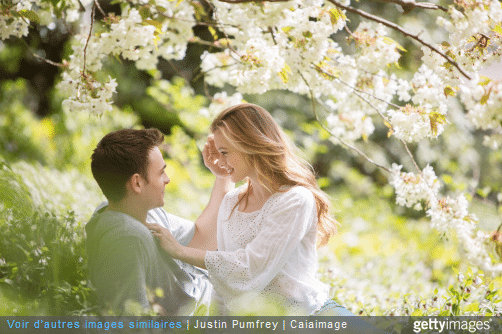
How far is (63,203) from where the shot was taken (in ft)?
11.4

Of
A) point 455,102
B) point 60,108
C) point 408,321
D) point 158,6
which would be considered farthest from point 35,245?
point 455,102

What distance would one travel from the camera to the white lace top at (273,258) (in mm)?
1734

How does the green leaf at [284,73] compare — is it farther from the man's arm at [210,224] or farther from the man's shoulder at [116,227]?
the man's shoulder at [116,227]

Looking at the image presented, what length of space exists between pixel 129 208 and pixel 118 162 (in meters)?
Result: 0.18

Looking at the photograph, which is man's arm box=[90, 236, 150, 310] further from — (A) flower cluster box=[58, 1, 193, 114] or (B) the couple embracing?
(A) flower cluster box=[58, 1, 193, 114]

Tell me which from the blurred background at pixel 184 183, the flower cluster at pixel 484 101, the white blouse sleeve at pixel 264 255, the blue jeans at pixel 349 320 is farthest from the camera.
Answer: the blurred background at pixel 184 183

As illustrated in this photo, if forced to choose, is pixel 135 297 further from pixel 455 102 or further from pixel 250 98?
pixel 455 102

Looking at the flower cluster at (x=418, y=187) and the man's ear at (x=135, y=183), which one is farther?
the flower cluster at (x=418, y=187)

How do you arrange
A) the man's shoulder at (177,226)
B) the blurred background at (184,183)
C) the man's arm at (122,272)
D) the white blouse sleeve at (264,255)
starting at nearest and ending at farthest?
the man's arm at (122,272), the white blouse sleeve at (264,255), the blurred background at (184,183), the man's shoulder at (177,226)

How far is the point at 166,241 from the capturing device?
5.83ft

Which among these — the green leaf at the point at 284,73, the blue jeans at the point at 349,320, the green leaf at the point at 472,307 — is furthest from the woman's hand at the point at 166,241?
the green leaf at the point at 472,307

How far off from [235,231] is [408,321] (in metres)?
1.12

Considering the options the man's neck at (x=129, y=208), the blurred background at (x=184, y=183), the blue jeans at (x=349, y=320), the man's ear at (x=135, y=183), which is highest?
the man's ear at (x=135, y=183)

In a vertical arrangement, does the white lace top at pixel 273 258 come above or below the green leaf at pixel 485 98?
below
